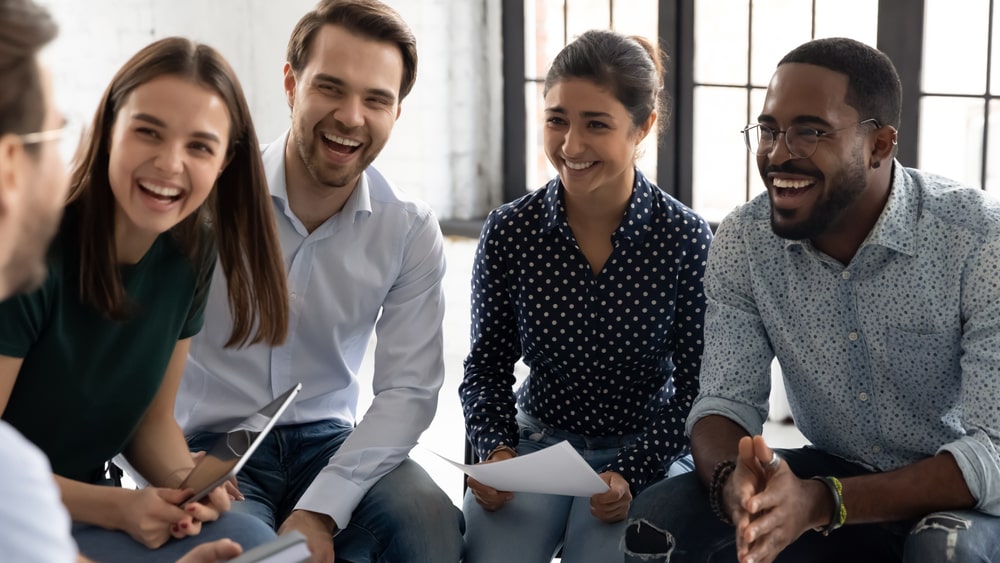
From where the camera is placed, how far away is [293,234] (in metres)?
2.35

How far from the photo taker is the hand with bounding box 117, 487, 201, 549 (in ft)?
6.04

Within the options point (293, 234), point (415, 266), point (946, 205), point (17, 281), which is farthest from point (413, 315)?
point (17, 281)

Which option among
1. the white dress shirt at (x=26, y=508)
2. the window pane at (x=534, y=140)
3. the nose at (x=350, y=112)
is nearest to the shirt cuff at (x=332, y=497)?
the nose at (x=350, y=112)

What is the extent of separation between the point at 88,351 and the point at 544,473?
747mm

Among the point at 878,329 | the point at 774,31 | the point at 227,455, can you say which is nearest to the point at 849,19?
the point at 774,31

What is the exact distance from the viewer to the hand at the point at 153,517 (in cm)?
184

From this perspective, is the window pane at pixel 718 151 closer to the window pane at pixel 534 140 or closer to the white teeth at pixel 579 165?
the window pane at pixel 534 140

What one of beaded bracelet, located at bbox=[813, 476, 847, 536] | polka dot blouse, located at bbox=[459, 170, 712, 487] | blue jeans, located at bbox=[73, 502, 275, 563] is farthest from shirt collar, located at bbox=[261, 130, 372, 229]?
beaded bracelet, located at bbox=[813, 476, 847, 536]

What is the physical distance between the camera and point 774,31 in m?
3.86

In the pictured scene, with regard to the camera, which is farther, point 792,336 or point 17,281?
point 792,336

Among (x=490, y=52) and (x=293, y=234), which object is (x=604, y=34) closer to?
(x=293, y=234)

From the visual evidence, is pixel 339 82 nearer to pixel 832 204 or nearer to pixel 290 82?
pixel 290 82

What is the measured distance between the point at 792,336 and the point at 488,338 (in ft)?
2.01

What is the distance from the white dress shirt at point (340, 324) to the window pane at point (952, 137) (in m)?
1.85
